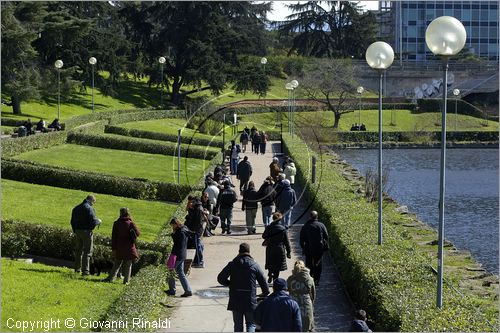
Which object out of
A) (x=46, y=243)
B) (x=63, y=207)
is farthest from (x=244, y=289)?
(x=63, y=207)

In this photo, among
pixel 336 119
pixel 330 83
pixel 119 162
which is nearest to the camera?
pixel 119 162

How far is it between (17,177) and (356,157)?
Result: 1118 inches

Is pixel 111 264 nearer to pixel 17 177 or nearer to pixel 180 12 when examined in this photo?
pixel 17 177

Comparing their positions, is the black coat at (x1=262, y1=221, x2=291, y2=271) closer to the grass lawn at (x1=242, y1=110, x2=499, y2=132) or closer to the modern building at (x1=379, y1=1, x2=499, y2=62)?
the grass lawn at (x1=242, y1=110, x2=499, y2=132)

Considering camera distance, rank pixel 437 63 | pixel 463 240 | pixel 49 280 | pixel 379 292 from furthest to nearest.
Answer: pixel 437 63 < pixel 463 240 < pixel 49 280 < pixel 379 292

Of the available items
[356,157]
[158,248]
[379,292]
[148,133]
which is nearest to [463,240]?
[158,248]

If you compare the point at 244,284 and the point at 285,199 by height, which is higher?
the point at 285,199

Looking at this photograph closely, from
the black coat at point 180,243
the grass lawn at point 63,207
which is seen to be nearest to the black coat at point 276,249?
the black coat at point 180,243

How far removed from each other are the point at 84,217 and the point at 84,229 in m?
0.23

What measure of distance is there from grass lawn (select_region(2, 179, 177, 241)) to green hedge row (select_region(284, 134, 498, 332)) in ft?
15.0

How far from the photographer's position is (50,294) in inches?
523

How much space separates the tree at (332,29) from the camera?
8300 cm

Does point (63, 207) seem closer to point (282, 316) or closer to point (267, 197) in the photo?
point (267, 197)

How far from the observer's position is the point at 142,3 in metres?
70.1
